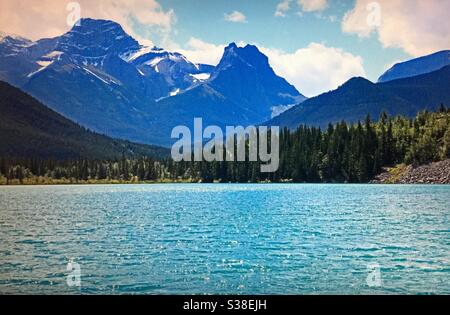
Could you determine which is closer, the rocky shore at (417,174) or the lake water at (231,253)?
the lake water at (231,253)

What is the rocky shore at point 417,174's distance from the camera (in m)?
156

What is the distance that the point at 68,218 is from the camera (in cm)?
6419

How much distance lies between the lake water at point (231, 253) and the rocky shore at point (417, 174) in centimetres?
9944

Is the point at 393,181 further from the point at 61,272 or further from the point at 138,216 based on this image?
the point at 61,272

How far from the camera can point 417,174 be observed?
16550cm

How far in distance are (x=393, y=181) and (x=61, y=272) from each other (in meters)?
155

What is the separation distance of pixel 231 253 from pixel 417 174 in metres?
142

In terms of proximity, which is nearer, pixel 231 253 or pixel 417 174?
pixel 231 253

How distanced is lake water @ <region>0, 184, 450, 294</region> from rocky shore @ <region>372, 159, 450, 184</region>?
99435 millimetres

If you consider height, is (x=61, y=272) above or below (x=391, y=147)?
below

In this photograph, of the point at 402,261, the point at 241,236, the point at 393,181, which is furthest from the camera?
the point at 393,181

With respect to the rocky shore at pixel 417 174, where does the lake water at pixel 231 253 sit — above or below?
below

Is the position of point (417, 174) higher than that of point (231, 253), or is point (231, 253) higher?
point (417, 174)
